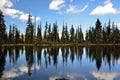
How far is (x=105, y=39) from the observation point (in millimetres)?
144750

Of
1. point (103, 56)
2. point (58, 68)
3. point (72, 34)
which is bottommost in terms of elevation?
point (58, 68)

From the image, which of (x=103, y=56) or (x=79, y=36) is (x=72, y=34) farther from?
(x=103, y=56)

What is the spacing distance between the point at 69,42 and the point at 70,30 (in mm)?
15722

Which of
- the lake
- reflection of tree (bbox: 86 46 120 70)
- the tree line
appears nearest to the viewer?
the lake

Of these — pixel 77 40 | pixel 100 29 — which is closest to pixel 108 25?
pixel 100 29

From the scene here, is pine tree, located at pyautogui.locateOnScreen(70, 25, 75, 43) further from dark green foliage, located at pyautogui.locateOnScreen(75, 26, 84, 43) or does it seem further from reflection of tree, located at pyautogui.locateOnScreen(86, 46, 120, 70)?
reflection of tree, located at pyautogui.locateOnScreen(86, 46, 120, 70)

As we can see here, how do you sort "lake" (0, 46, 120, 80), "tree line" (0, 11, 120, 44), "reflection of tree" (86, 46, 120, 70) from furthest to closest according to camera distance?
"tree line" (0, 11, 120, 44), "reflection of tree" (86, 46, 120, 70), "lake" (0, 46, 120, 80)

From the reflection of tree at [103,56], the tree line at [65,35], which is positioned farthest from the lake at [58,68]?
the tree line at [65,35]

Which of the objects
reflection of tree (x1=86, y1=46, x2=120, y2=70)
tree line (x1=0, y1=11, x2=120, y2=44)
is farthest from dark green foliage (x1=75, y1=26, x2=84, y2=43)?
reflection of tree (x1=86, y1=46, x2=120, y2=70)

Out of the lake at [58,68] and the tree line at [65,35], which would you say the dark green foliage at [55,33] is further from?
the lake at [58,68]

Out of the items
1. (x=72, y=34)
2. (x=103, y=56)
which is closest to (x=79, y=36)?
(x=72, y=34)

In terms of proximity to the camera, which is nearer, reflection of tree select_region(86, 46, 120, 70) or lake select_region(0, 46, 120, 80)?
lake select_region(0, 46, 120, 80)

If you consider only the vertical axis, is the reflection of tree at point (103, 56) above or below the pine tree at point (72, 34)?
below

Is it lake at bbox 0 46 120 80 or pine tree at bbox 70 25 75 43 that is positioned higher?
pine tree at bbox 70 25 75 43
